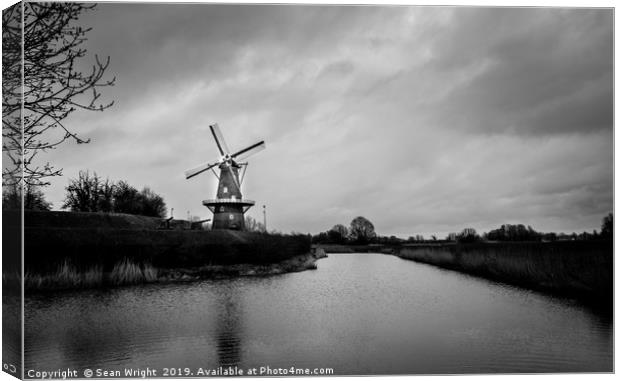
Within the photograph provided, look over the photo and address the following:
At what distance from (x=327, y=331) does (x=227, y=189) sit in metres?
18.0

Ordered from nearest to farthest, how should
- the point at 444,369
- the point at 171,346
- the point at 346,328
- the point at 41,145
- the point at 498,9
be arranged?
the point at 41,145
the point at 444,369
the point at 498,9
the point at 171,346
the point at 346,328

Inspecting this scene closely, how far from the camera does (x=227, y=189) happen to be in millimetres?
23438

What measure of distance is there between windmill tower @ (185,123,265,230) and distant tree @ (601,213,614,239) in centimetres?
1867

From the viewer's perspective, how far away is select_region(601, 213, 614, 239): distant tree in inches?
200

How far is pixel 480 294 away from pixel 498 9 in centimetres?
707

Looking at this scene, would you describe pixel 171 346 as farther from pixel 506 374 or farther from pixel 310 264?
pixel 310 264

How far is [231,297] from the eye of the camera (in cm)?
1012

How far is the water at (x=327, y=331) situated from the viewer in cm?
489

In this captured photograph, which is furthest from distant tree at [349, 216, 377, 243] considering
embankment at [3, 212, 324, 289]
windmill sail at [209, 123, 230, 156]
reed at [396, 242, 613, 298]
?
windmill sail at [209, 123, 230, 156]

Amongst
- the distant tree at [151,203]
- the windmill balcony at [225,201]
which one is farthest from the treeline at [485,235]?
the distant tree at [151,203]

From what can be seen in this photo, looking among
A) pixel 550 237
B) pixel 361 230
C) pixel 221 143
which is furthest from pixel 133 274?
pixel 221 143

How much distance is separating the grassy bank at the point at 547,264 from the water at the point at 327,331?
0.46 metres

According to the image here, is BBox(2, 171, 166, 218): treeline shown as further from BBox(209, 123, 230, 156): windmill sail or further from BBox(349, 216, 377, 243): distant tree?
Result: BBox(349, 216, 377, 243): distant tree

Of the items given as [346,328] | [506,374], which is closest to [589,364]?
[506,374]
